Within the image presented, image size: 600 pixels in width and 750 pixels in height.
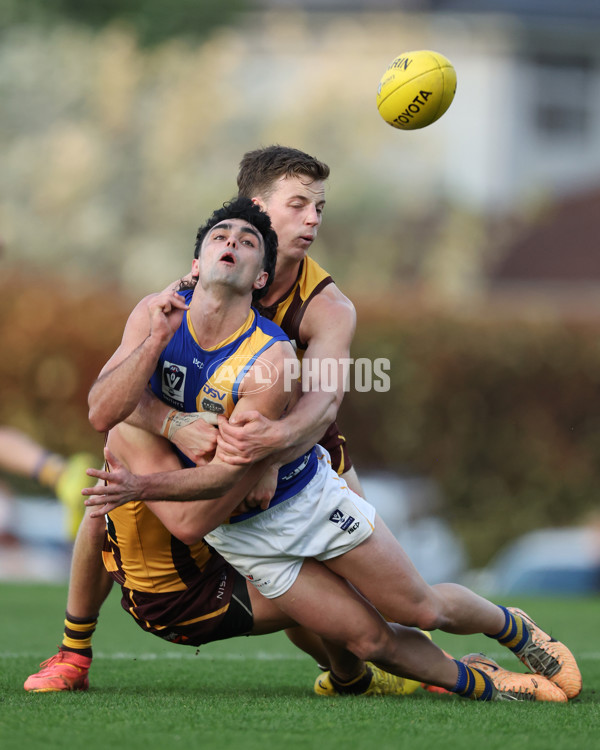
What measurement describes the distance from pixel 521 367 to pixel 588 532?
7.54 ft

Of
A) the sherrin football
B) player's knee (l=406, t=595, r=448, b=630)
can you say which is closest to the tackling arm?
player's knee (l=406, t=595, r=448, b=630)

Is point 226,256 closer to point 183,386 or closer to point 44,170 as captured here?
point 183,386

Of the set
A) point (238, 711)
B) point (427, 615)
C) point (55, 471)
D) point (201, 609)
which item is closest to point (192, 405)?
point (201, 609)

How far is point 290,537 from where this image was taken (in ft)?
15.9

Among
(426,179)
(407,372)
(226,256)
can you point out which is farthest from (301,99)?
(226,256)

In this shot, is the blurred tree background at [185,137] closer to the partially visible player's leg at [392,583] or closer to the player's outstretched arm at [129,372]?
the partially visible player's leg at [392,583]

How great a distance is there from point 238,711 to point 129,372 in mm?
1428

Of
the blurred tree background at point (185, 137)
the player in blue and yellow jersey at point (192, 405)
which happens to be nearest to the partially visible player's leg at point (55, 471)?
the player in blue and yellow jersey at point (192, 405)

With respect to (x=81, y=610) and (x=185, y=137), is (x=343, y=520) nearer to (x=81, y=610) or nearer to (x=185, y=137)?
(x=81, y=610)

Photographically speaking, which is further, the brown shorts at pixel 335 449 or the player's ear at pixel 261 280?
the brown shorts at pixel 335 449

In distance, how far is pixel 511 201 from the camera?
30.0 meters

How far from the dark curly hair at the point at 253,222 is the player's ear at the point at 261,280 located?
23mm

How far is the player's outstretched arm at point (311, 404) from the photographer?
4.51 metres

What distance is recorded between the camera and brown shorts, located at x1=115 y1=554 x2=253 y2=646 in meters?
5.02
